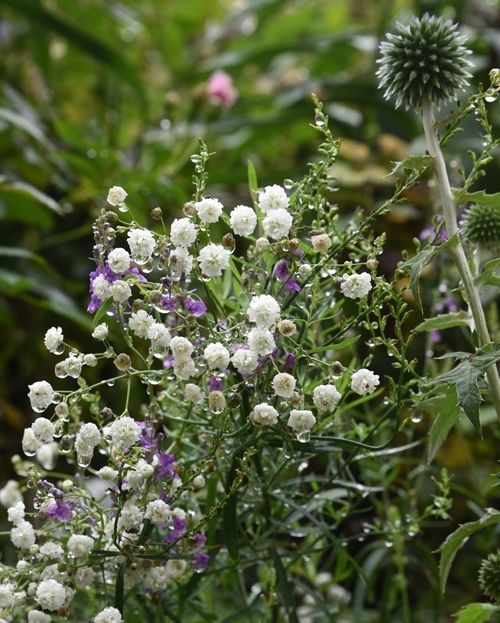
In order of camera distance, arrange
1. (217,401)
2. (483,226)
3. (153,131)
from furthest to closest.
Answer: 1. (153,131)
2. (483,226)
3. (217,401)

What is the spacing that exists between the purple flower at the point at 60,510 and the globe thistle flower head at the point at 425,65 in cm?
34

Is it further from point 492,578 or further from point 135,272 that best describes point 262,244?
point 492,578

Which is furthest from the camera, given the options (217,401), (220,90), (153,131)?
(153,131)

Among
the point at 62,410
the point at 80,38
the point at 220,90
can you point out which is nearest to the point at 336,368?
the point at 62,410

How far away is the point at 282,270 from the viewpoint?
0.57 m

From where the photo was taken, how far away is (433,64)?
60cm

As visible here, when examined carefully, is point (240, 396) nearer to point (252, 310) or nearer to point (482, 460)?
point (252, 310)

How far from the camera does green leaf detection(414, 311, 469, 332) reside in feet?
1.86

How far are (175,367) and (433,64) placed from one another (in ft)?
0.87

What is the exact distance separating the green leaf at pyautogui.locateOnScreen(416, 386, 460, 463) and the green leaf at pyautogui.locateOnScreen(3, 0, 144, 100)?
3.09 feet

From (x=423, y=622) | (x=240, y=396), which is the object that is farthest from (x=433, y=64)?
(x=423, y=622)

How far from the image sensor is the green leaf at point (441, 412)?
1.88 ft

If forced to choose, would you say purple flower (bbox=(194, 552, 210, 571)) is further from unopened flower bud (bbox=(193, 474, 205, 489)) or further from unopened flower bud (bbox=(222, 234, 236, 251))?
unopened flower bud (bbox=(222, 234, 236, 251))

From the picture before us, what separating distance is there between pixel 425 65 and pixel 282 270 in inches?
6.6
